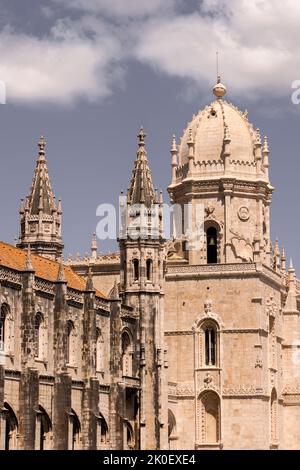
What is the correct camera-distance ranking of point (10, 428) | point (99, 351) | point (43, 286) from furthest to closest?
point (99, 351) < point (43, 286) < point (10, 428)

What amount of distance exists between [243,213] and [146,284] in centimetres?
1456

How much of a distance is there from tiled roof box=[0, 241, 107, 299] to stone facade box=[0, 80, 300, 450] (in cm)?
17

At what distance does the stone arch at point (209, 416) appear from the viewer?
91.4 meters

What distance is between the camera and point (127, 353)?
273ft

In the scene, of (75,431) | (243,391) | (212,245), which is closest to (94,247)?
(212,245)

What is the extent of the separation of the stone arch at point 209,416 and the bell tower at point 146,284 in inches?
283

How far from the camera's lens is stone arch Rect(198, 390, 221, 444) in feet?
300

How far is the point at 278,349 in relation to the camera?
97.1 metres

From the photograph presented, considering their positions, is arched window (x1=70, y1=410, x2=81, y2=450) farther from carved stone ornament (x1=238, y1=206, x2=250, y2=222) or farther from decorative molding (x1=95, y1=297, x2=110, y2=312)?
carved stone ornament (x1=238, y1=206, x2=250, y2=222)

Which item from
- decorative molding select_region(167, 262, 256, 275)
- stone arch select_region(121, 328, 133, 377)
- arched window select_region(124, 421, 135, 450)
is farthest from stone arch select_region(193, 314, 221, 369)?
arched window select_region(124, 421, 135, 450)

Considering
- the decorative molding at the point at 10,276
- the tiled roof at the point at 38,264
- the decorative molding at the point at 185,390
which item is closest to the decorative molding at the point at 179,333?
the decorative molding at the point at 185,390

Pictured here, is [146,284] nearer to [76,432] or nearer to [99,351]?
[99,351]
